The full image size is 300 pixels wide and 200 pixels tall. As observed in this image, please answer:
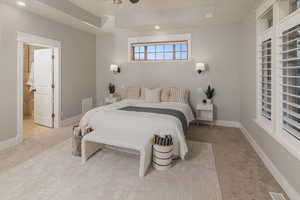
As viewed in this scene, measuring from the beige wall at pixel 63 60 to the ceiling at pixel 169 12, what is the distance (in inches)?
37.7

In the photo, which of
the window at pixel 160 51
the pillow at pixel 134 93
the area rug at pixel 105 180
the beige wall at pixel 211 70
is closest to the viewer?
the area rug at pixel 105 180

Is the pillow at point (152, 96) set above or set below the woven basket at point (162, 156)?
above

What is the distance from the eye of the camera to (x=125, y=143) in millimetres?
2387

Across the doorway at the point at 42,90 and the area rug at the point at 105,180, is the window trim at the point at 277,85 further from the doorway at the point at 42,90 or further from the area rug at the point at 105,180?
the doorway at the point at 42,90

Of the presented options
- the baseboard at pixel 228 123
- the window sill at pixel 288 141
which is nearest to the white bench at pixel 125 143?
the window sill at pixel 288 141

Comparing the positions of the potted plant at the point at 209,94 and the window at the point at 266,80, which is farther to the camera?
the potted plant at the point at 209,94

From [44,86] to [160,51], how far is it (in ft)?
11.2

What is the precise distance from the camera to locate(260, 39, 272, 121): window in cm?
264

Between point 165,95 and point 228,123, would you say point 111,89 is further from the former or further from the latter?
point 228,123

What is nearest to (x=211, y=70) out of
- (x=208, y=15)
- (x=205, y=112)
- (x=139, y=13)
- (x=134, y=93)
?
(x=205, y=112)

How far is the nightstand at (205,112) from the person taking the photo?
177 inches

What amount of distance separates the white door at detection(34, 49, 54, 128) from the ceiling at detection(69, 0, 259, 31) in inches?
67.1

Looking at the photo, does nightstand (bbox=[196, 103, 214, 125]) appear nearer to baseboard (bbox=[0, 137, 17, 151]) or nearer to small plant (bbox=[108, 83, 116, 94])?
small plant (bbox=[108, 83, 116, 94])

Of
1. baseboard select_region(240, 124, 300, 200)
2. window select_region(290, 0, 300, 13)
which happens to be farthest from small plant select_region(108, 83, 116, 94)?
window select_region(290, 0, 300, 13)
